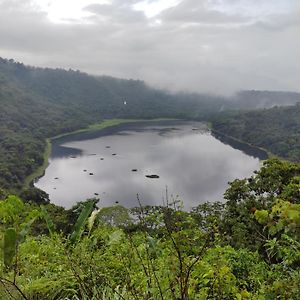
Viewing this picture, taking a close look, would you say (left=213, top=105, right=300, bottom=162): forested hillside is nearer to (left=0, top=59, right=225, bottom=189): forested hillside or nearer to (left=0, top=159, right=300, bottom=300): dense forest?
(left=0, top=59, right=225, bottom=189): forested hillside

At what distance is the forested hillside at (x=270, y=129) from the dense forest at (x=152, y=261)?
232 ft

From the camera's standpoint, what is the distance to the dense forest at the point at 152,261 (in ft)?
9.08

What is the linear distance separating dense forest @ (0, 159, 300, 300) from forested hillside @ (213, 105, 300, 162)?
70687 mm

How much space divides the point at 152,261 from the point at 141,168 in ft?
222

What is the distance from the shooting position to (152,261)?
16.9 ft

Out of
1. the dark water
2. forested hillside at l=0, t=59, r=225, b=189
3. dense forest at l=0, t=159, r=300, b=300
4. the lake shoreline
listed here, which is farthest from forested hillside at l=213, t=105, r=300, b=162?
dense forest at l=0, t=159, r=300, b=300

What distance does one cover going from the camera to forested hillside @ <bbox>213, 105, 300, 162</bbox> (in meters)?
84.4

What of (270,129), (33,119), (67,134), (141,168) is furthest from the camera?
(33,119)

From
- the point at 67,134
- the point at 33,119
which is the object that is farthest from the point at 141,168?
the point at 33,119

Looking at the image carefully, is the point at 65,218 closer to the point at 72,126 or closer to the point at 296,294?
the point at 296,294

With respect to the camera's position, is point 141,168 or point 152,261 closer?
point 152,261

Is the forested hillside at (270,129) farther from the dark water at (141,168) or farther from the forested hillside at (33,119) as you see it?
the forested hillside at (33,119)

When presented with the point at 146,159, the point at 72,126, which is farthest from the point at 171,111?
the point at 146,159

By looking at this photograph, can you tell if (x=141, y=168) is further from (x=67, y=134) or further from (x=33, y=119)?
(x=33, y=119)
